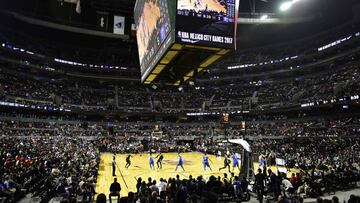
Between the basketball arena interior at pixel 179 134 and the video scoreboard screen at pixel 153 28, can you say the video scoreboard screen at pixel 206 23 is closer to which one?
the basketball arena interior at pixel 179 134

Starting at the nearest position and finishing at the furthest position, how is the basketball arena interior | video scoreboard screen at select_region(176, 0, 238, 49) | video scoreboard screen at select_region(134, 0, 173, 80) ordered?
1. video scoreboard screen at select_region(176, 0, 238, 49)
2. video scoreboard screen at select_region(134, 0, 173, 80)
3. the basketball arena interior

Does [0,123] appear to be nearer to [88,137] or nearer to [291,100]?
[88,137]

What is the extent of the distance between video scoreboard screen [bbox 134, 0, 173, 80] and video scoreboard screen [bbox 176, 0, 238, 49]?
1.25ft

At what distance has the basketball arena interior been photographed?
24.9 feet

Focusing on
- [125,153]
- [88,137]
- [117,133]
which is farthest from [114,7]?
[117,133]

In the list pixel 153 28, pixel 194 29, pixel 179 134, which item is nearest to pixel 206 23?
pixel 194 29

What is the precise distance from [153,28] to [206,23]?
2.24 meters

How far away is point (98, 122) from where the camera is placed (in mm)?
49781

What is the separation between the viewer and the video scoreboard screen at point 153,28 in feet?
21.0

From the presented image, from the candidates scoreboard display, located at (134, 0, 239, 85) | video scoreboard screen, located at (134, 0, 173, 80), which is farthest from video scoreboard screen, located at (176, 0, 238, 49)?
video scoreboard screen, located at (134, 0, 173, 80)

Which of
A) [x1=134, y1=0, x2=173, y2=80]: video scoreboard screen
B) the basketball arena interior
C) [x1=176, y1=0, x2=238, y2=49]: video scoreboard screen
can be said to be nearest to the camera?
[x1=176, y1=0, x2=238, y2=49]: video scoreboard screen

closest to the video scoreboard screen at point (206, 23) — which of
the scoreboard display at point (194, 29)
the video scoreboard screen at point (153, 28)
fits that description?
the scoreboard display at point (194, 29)

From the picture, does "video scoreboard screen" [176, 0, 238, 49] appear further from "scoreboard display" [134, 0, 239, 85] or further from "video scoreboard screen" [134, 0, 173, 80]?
"video scoreboard screen" [134, 0, 173, 80]

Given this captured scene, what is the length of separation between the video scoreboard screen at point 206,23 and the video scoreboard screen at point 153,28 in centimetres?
38
